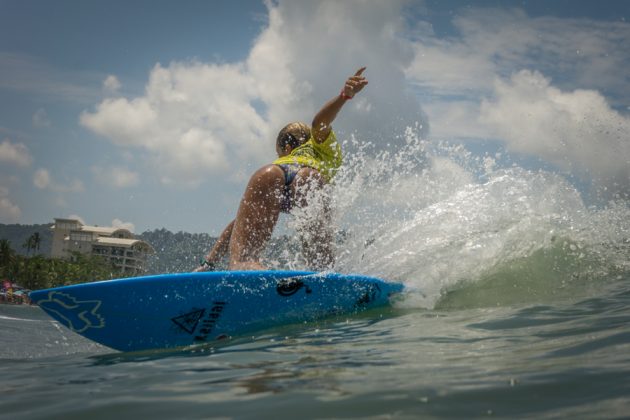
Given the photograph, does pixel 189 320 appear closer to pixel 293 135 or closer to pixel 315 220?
pixel 315 220

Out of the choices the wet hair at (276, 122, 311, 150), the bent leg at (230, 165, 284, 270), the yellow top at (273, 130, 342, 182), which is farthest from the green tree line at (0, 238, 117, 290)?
the bent leg at (230, 165, 284, 270)

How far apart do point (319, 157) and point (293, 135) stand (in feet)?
1.34

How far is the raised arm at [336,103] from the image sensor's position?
5066 millimetres

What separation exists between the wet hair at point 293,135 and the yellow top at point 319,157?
0.51 ft

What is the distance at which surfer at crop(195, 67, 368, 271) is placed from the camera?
194 inches

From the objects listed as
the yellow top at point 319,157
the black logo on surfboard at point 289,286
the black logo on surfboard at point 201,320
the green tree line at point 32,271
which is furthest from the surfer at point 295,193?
the green tree line at point 32,271

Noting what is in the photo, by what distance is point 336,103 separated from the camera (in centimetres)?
512

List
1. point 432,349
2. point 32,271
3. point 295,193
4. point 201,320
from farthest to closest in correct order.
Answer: point 32,271
point 295,193
point 201,320
point 432,349

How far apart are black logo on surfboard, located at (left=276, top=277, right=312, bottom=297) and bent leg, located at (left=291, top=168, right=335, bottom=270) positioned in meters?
0.86

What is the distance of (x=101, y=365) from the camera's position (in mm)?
3412

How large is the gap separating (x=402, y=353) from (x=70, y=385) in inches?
67.1

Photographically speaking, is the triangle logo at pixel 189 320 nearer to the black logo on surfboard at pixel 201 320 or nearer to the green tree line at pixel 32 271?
the black logo on surfboard at pixel 201 320

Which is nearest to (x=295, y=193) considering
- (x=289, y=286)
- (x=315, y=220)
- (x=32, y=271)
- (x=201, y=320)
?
(x=315, y=220)

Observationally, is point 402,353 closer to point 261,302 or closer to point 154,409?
point 154,409
